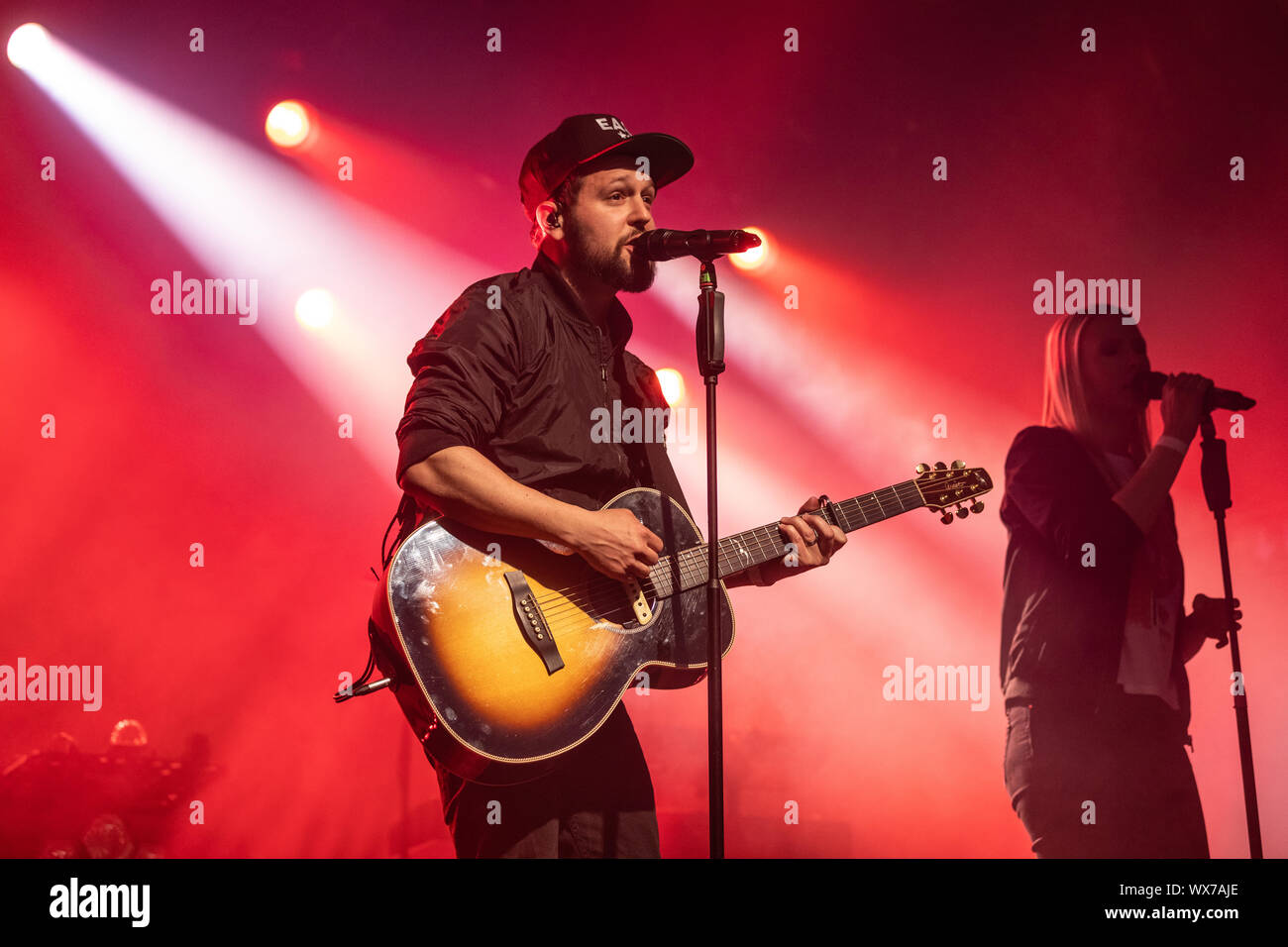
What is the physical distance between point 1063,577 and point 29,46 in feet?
14.8

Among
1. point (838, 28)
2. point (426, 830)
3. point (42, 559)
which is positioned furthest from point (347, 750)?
Answer: point (838, 28)

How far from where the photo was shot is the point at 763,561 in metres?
2.62

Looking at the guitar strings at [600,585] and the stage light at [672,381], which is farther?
the stage light at [672,381]

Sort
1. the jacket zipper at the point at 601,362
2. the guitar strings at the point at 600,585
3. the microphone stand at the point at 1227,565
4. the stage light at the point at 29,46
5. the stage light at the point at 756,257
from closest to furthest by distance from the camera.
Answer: the guitar strings at the point at 600,585 → the jacket zipper at the point at 601,362 → the microphone stand at the point at 1227,565 → the stage light at the point at 29,46 → the stage light at the point at 756,257

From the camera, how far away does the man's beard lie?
255 centimetres

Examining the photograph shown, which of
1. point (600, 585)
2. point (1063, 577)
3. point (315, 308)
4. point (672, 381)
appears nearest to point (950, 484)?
point (1063, 577)

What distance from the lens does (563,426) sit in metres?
2.42

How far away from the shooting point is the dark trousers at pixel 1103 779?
10.4ft

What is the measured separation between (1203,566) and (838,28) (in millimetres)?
2714

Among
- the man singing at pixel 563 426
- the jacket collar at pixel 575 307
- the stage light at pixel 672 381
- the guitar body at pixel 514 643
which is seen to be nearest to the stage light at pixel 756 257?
the stage light at pixel 672 381

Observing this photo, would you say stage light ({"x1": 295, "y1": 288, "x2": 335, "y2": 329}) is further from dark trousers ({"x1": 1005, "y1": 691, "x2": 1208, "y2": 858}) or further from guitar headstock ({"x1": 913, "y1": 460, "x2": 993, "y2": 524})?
dark trousers ({"x1": 1005, "y1": 691, "x2": 1208, "y2": 858})

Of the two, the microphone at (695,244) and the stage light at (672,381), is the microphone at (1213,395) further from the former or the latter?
the microphone at (695,244)

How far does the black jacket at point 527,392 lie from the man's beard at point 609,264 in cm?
8

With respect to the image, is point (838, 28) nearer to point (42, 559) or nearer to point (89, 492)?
point (89, 492)
